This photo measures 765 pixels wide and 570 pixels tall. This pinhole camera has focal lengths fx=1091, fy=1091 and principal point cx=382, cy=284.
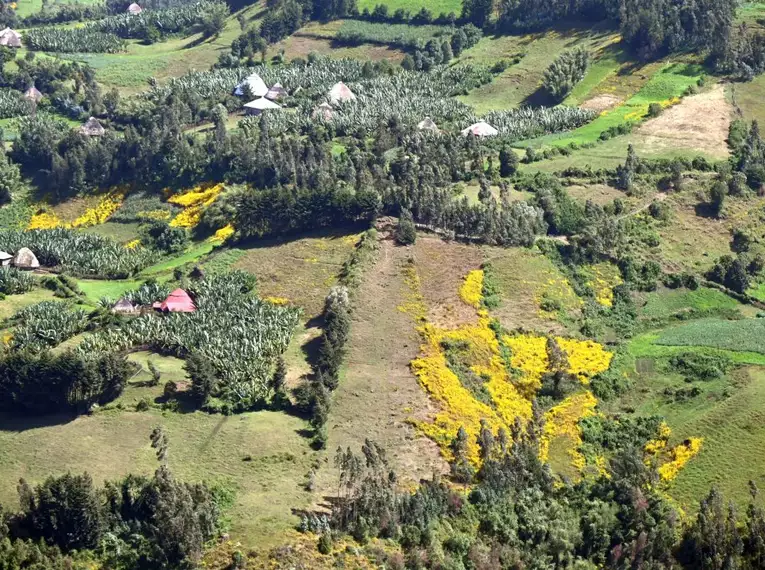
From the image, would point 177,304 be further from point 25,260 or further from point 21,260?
point 21,260

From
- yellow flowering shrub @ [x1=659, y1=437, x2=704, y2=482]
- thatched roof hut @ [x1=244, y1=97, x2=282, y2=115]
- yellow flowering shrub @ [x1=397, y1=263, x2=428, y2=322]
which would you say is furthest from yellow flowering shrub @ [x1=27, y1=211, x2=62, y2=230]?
yellow flowering shrub @ [x1=659, y1=437, x2=704, y2=482]

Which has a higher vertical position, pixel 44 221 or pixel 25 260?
pixel 25 260

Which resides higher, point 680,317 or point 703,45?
point 703,45

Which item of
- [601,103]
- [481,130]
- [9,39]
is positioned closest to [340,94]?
[481,130]

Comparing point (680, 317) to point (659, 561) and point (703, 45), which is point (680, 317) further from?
point (703, 45)

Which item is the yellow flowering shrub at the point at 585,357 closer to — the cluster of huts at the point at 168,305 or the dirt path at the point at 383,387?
the dirt path at the point at 383,387

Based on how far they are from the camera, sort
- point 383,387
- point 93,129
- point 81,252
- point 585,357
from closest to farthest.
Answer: point 383,387 < point 585,357 < point 81,252 < point 93,129

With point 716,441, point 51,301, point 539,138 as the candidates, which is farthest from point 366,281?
point 539,138

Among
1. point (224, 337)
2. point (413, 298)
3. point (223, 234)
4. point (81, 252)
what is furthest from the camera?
point (223, 234)
